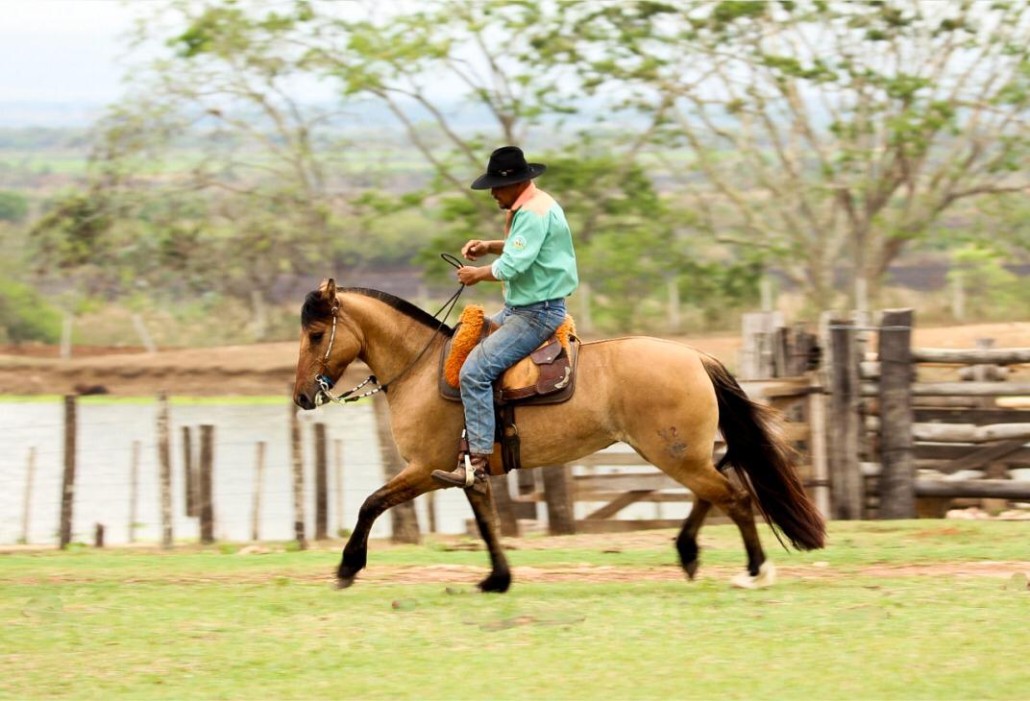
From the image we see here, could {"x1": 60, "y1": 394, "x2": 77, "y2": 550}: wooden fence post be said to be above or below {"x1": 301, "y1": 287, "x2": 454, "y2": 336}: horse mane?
below

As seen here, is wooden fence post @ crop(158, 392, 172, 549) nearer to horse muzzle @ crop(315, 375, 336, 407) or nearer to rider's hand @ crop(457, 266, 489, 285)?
horse muzzle @ crop(315, 375, 336, 407)

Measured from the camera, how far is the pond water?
16672 mm

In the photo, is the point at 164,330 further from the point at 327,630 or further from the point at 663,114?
the point at 327,630

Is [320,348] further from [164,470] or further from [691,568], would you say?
[164,470]

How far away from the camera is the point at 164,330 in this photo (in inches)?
1419

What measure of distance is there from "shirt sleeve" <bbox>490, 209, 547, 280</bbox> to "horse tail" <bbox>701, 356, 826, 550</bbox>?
1316 millimetres

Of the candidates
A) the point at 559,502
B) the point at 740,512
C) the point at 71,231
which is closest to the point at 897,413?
the point at 559,502

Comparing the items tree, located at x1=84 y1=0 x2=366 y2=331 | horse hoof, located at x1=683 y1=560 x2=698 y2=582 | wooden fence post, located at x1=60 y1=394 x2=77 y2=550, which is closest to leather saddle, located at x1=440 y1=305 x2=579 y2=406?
horse hoof, located at x1=683 y1=560 x2=698 y2=582

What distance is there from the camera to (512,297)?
805 cm

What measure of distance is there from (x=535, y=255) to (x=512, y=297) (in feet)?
1.16

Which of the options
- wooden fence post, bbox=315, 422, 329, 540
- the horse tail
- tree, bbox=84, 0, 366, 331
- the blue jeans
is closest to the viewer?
the blue jeans

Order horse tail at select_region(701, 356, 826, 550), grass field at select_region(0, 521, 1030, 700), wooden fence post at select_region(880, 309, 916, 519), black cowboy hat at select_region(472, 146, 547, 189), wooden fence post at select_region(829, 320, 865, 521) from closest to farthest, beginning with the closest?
1. grass field at select_region(0, 521, 1030, 700)
2. black cowboy hat at select_region(472, 146, 547, 189)
3. horse tail at select_region(701, 356, 826, 550)
4. wooden fence post at select_region(880, 309, 916, 519)
5. wooden fence post at select_region(829, 320, 865, 521)

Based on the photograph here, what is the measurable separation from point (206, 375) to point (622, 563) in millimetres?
23227

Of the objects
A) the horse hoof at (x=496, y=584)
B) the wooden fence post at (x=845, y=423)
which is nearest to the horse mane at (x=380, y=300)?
the horse hoof at (x=496, y=584)
